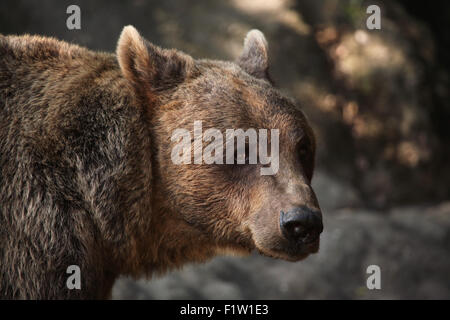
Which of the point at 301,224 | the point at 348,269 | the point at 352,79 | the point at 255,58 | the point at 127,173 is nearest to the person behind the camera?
the point at 301,224

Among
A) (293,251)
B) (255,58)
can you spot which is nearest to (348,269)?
(255,58)

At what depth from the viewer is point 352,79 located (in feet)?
37.0

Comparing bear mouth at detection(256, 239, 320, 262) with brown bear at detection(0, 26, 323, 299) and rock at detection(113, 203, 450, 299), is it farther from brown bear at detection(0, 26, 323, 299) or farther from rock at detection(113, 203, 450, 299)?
rock at detection(113, 203, 450, 299)

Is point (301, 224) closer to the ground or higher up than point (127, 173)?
closer to the ground

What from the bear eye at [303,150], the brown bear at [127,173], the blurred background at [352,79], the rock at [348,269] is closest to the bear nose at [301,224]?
the brown bear at [127,173]

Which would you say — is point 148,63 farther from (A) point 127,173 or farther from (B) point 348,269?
(B) point 348,269

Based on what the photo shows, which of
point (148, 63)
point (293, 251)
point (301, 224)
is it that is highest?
point (148, 63)

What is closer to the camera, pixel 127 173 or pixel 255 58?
pixel 127 173

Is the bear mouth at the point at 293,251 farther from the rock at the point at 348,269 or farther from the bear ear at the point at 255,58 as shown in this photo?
the rock at the point at 348,269

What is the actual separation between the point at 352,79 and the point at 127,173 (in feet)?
23.8

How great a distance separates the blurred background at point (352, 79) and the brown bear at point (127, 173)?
15.3ft

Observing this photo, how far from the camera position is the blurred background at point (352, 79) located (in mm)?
10148

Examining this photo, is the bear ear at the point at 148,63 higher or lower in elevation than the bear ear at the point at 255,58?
lower

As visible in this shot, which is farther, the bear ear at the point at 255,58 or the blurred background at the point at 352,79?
the blurred background at the point at 352,79
